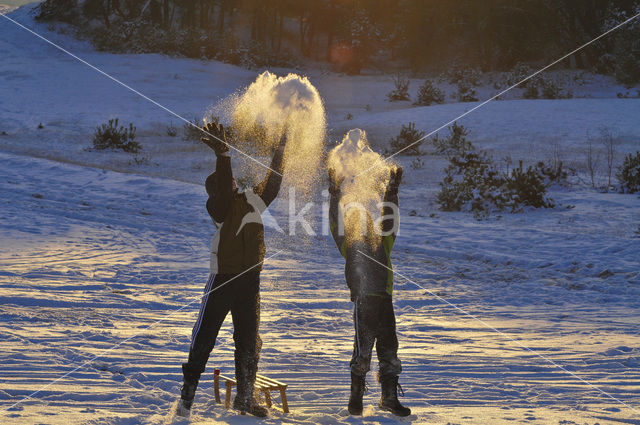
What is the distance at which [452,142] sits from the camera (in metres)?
18.5

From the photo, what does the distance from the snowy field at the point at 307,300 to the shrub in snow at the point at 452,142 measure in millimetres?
470

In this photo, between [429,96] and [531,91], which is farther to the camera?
[531,91]

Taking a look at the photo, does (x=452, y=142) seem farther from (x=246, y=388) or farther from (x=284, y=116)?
(x=246, y=388)

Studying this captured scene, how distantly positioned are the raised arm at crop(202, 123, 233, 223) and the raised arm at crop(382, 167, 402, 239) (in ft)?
3.26

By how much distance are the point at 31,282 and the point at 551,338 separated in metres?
5.26

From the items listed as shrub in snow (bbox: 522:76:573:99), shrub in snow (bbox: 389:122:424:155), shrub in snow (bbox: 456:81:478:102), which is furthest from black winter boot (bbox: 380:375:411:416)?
shrub in snow (bbox: 456:81:478:102)

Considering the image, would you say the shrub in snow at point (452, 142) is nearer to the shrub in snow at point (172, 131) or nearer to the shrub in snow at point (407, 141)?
the shrub in snow at point (407, 141)

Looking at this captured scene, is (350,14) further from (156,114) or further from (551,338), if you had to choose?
(551,338)

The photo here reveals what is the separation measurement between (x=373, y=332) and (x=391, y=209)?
0.77 m

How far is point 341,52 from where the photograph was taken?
131ft

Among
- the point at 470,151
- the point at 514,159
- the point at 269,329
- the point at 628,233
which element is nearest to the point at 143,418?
the point at 269,329

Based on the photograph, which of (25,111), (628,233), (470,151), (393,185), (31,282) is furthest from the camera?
(25,111)

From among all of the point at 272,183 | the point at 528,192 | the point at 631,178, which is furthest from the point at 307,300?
the point at 631,178

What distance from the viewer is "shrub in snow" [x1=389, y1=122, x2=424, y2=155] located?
1850cm
